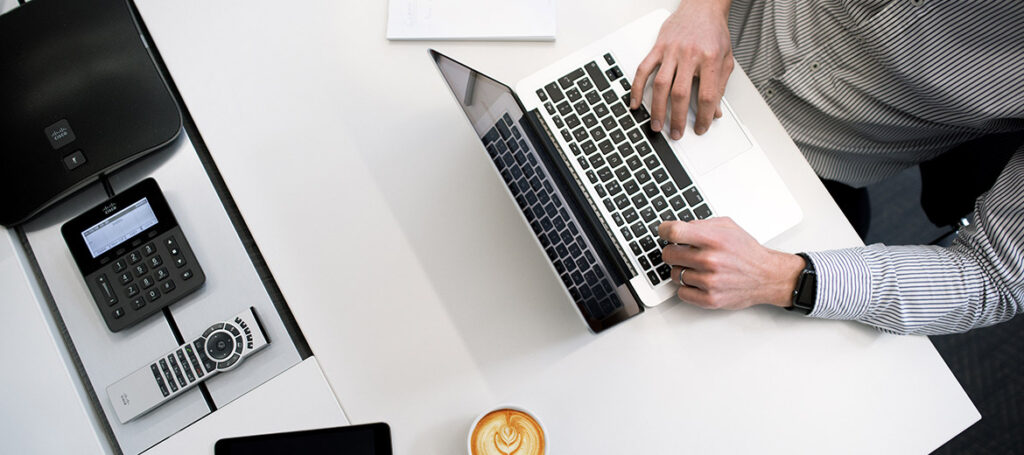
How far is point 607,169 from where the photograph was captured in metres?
0.78

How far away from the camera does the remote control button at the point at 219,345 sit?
2.54ft

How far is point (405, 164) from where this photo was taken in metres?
0.83

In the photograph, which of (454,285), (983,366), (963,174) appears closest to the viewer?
(454,285)

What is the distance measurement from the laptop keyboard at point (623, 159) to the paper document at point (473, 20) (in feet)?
0.38

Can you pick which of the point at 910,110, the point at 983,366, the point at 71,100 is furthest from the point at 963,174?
the point at 71,100

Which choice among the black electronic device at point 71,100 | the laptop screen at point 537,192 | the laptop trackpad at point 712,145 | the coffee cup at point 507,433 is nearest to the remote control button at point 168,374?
the black electronic device at point 71,100

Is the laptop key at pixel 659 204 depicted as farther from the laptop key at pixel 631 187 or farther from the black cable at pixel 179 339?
the black cable at pixel 179 339

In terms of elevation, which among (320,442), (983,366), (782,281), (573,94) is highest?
(573,94)

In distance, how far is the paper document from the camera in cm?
87

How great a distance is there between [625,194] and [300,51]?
51 centimetres

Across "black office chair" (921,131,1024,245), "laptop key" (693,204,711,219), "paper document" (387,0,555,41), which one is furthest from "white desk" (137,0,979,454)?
"black office chair" (921,131,1024,245)

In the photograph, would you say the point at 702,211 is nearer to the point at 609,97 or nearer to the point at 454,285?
the point at 609,97

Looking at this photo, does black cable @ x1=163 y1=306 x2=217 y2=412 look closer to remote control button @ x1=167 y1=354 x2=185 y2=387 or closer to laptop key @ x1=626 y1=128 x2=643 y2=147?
remote control button @ x1=167 y1=354 x2=185 y2=387

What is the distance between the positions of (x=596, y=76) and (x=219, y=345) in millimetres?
609
